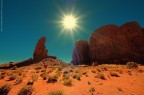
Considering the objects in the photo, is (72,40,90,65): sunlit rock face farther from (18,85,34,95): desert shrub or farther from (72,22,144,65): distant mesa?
(18,85,34,95): desert shrub

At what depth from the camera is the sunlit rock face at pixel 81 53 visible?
56781 mm

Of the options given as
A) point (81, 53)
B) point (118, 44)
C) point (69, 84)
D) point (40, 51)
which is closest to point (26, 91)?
point (69, 84)

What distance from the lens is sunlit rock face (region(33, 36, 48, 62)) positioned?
47.2 m

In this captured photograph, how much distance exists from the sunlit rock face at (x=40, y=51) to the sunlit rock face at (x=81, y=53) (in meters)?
17.0

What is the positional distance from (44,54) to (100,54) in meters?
24.3

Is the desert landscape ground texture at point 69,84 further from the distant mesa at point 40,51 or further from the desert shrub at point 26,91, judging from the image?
the distant mesa at point 40,51

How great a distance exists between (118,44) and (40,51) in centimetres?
3247

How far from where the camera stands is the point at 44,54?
4934 centimetres

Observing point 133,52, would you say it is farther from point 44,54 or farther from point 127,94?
point 127,94

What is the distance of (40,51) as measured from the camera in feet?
158

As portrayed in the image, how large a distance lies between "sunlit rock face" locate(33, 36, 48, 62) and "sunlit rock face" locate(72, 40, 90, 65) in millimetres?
17005

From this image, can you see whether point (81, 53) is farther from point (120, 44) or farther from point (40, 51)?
point (40, 51)

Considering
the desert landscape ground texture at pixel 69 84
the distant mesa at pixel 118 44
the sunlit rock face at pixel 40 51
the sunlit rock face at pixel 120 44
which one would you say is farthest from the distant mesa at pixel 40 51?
the desert landscape ground texture at pixel 69 84

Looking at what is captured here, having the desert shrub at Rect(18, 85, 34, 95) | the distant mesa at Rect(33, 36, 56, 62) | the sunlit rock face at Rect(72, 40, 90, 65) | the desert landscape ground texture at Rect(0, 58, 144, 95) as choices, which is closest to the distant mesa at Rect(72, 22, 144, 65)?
the sunlit rock face at Rect(72, 40, 90, 65)
